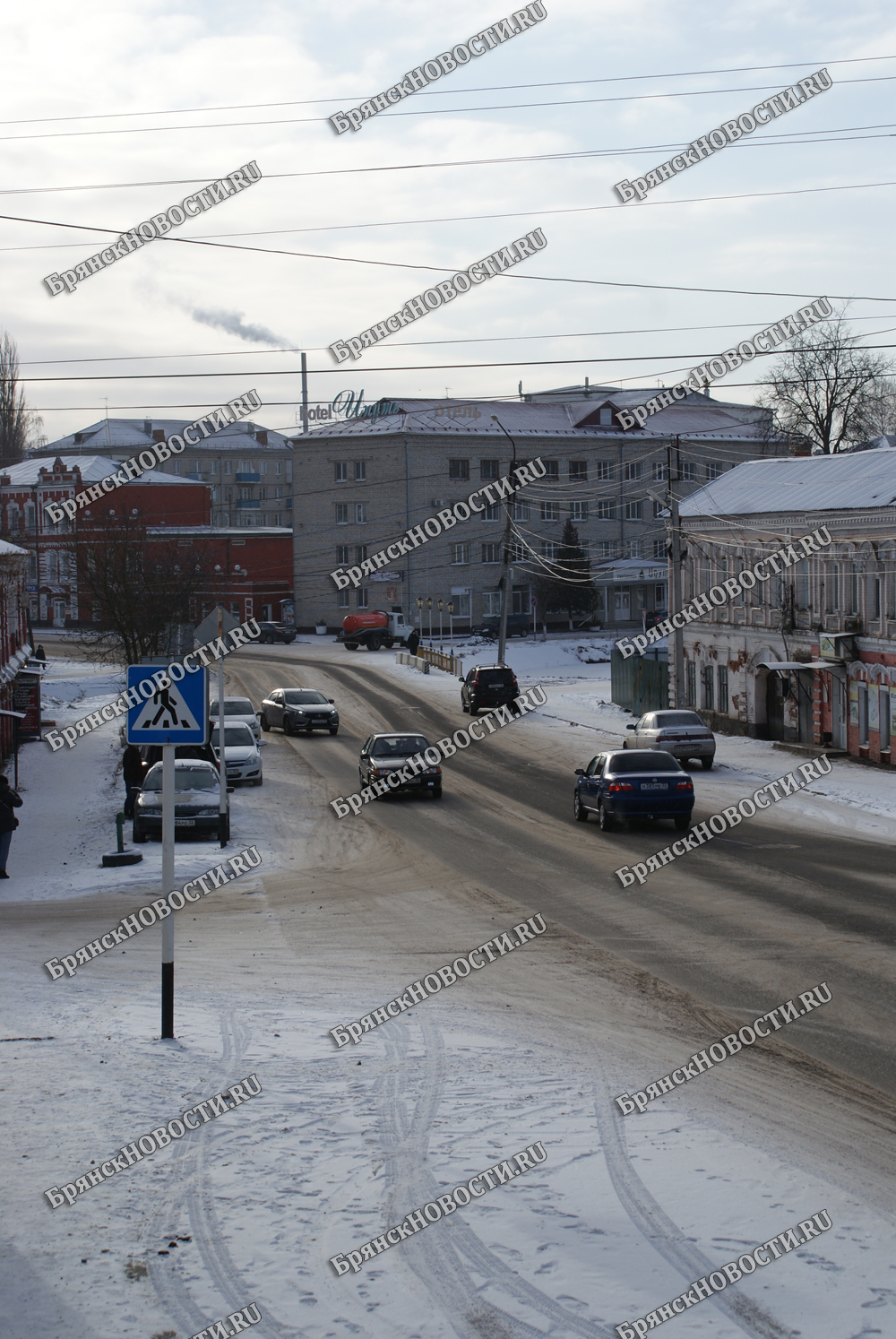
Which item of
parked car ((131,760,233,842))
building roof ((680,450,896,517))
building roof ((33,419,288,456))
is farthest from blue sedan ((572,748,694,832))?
building roof ((33,419,288,456))

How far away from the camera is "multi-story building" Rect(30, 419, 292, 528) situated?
11856cm

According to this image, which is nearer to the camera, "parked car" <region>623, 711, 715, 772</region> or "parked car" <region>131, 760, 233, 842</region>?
"parked car" <region>131, 760, 233, 842</region>

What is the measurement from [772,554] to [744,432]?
5099 centimetres

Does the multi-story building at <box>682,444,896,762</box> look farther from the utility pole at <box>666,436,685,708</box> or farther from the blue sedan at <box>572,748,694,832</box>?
the blue sedan at <box>572,748,694,832</box>

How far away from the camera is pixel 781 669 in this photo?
122 ft

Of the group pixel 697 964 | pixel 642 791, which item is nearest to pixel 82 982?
pixel 697 964

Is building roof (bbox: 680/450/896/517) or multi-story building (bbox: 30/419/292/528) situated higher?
multi-story building (bbox: 30/419/292/528)

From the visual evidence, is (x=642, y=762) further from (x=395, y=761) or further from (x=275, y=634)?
(x=275, y=634)

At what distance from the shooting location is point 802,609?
38.2m

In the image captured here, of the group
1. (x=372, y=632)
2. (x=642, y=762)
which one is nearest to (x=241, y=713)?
(x=642, y=762)

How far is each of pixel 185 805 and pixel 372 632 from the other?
4947 centimetres

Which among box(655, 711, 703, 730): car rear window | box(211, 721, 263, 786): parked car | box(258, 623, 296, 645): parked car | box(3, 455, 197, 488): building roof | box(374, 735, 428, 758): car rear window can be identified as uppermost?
box(3, 455, 197, 488): building roof

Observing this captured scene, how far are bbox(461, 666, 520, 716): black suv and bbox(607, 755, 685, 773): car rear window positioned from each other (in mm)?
22081

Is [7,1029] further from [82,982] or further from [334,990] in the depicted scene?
[334,990]
